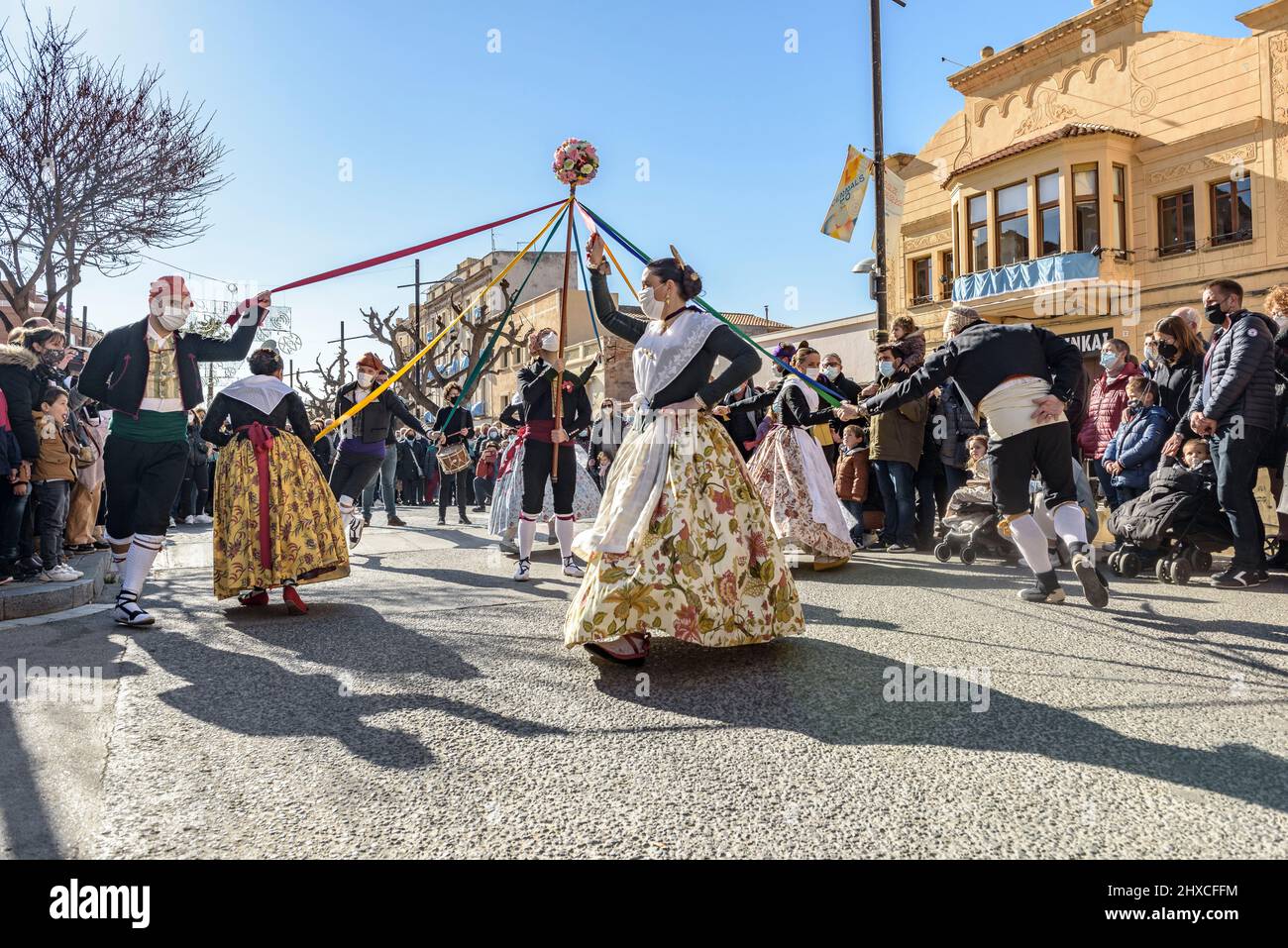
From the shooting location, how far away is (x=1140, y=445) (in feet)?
24.2

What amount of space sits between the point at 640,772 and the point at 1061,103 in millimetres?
24862

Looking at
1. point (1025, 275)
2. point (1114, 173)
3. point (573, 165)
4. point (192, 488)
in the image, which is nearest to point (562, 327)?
point (573, 165)

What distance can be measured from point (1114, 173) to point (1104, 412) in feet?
52.4

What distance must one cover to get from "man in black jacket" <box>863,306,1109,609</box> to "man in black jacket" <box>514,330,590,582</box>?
289 cm

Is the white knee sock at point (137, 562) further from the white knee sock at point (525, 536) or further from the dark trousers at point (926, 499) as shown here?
the dark trousers at point (926, 499)

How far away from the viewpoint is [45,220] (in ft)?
46.3

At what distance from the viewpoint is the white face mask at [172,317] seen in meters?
5.73

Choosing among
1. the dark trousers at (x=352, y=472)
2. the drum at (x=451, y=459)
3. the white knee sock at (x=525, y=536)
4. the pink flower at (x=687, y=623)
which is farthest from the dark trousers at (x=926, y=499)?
the dark trousers at (x=352, y=472)

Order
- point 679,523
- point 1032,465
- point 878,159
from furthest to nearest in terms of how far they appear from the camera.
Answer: point 878,159 < point 1032,465 < point 679,523

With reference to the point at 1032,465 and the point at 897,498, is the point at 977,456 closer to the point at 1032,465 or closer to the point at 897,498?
the point at 897,498

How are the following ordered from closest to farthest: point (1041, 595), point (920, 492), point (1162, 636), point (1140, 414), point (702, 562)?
point (702, 562) < point (1162, 636) < point (1041, 595) < point (1140, 414) < point (920, 492)

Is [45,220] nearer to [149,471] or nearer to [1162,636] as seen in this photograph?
[149,471]

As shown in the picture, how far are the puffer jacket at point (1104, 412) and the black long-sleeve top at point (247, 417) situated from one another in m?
6.97
